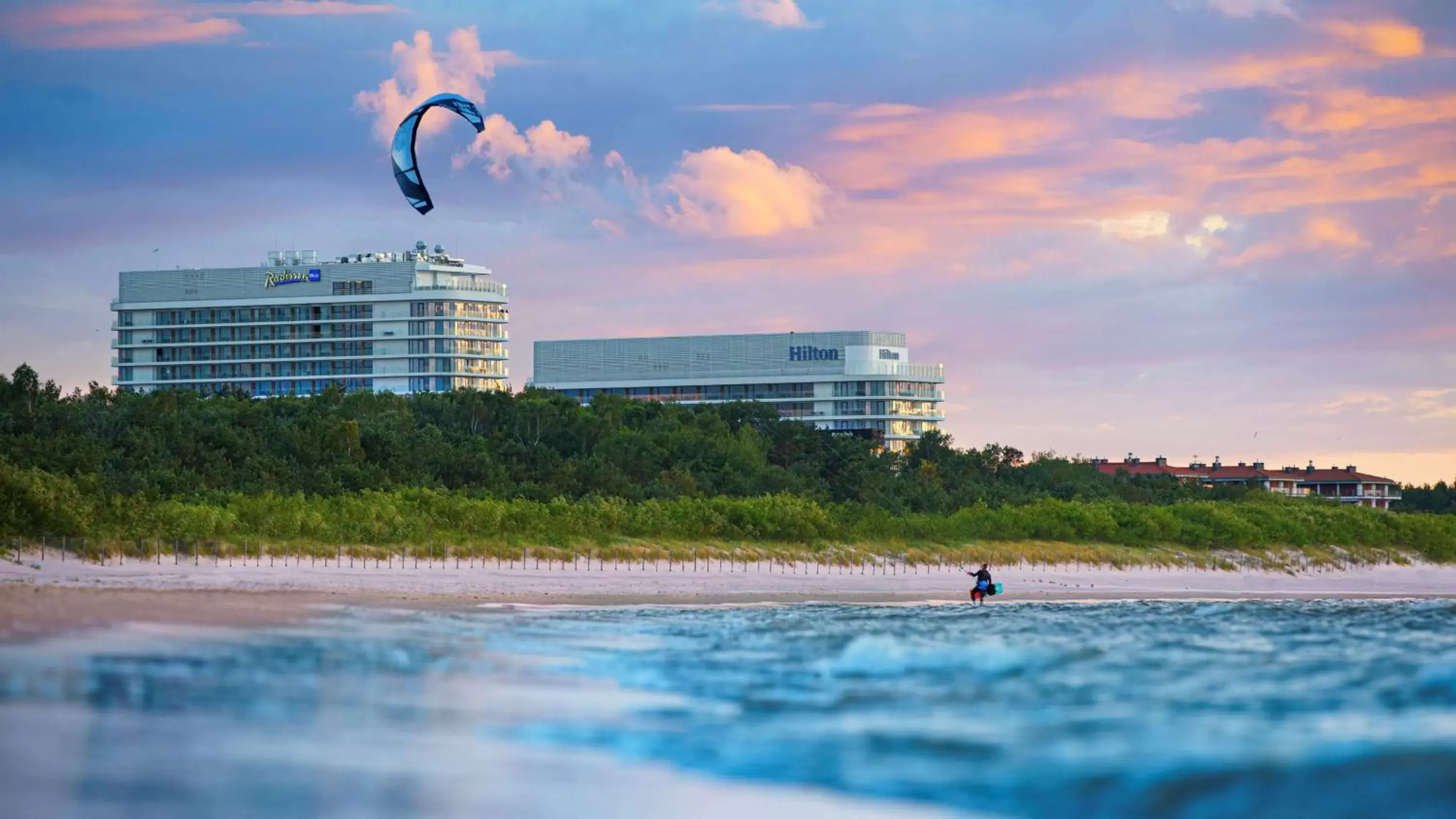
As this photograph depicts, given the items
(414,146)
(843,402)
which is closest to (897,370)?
(843,402)

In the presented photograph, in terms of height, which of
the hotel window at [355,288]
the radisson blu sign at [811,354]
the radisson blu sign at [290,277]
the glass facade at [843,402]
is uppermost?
the radisson blu sign at [290,277]

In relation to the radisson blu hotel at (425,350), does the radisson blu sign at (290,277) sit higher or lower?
higher

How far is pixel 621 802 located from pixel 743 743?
116 inches

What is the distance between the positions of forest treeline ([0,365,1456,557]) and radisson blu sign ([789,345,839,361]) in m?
47.7

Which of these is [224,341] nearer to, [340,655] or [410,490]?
[410,490]

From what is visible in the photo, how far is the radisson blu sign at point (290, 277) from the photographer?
185 metres

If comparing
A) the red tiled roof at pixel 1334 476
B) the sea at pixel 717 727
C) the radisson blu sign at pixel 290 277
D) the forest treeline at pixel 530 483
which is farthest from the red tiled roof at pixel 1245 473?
the sea at pixel 717 727

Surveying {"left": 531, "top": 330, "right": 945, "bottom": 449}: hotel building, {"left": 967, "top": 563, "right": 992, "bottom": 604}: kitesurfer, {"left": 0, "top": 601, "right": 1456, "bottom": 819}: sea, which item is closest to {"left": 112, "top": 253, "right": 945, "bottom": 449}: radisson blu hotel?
{"left": 531, "top": 330, "right": 945, "bottom": 449}: hotel building

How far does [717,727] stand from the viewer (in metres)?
16.4

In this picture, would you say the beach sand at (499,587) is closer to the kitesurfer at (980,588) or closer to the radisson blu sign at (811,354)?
the kitesurfer at (980,588)

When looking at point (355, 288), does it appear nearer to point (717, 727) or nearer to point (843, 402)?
point (843, 402)

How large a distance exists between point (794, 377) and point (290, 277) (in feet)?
192

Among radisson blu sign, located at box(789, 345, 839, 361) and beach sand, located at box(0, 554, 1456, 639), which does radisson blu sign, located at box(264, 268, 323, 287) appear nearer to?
radisson blu sign, located at box(789, 345, 839, 361)

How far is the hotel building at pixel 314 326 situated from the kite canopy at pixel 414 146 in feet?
314
